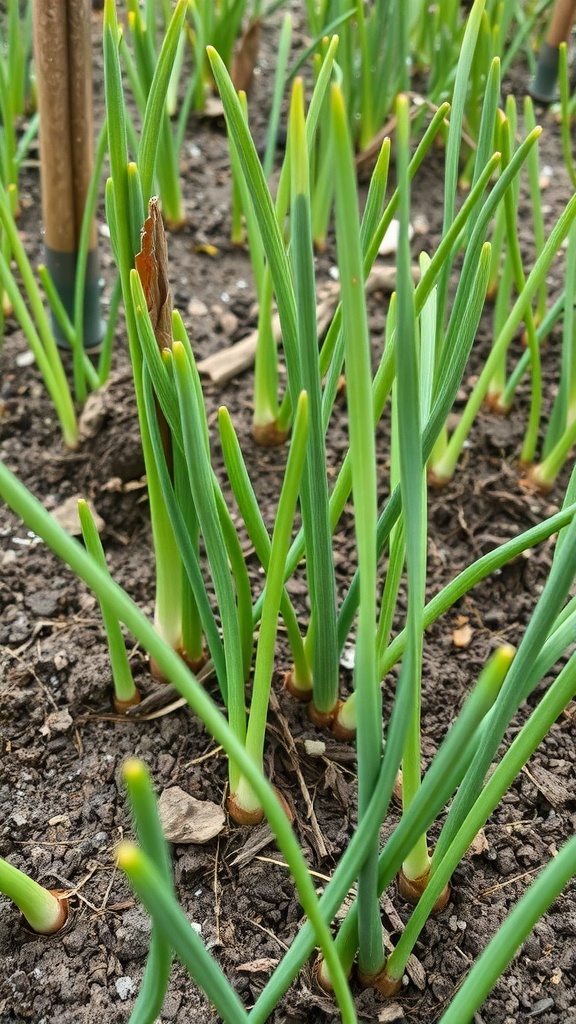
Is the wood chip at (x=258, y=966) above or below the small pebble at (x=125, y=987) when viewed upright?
above

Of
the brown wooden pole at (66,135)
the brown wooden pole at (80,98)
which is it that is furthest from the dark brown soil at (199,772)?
the brown wooden pole at (80,98)

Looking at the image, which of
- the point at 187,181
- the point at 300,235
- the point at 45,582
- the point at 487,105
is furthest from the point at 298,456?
the point at 187,181

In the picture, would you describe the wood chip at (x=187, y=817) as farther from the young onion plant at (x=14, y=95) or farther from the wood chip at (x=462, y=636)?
the young onion plant at (x=14, y=95)

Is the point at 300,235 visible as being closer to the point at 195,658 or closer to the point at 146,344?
the point at 146,344

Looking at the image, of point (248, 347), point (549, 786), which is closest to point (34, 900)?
point (549, 786)

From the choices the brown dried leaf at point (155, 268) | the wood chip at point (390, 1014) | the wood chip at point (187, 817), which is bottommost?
the wood chip at point (390, 1014)
